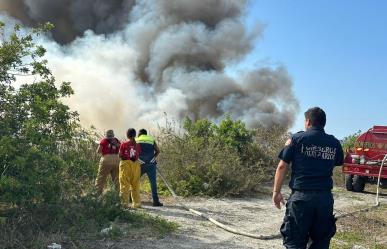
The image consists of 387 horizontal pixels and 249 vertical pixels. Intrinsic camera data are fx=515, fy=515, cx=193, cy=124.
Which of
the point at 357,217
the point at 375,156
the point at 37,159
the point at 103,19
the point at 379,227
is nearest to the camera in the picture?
the point at 37,159

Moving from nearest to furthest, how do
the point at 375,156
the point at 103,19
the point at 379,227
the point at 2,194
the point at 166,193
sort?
the point at 2,194, the point at 379,227, the point at 166,193, the point at 375,156, the point at 103,19

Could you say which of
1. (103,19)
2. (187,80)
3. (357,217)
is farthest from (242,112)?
(357,217)

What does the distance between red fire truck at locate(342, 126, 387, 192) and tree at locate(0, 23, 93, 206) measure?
33.9ft

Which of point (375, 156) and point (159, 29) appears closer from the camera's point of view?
point (375, 156)

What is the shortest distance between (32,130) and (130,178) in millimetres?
3799

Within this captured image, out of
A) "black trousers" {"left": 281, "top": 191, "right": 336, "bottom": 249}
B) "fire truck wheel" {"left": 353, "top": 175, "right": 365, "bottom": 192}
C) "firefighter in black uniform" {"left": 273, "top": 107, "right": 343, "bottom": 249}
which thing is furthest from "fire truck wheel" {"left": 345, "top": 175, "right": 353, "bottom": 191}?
"black trousers" {"left": 281, "top": 191, "right": 336, "bottom": 249}

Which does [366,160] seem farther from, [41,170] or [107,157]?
[41,170]

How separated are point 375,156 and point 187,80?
15878mm

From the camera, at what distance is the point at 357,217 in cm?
1063

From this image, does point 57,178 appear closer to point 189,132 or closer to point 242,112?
point 189,132

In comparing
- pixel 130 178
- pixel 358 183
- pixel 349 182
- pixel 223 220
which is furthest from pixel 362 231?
pixel 349 182

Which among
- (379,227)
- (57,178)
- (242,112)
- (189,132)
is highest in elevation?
(242,112)

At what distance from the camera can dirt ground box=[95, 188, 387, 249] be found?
24.0ft

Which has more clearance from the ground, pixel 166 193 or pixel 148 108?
pixel 148 108
